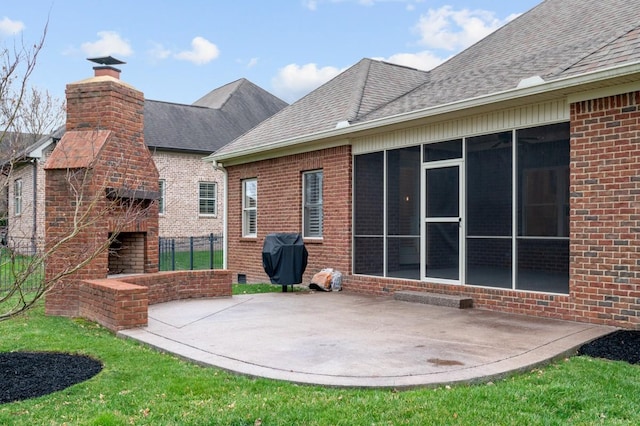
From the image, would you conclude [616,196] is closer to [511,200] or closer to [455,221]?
[511,200]

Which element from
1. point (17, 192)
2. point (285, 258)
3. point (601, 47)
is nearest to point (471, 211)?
point (601, 47)

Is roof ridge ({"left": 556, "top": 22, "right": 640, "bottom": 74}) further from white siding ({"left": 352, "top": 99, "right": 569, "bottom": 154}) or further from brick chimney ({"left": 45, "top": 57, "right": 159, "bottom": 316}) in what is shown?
brick chimney ({"left": 45, "top": 57, "right": 159, "bottom": 316})

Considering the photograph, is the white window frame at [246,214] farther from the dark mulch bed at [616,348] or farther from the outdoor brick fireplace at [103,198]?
the dark mulch bed at [616,348]

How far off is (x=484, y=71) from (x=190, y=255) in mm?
10679

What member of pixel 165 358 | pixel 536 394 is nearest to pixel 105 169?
pixel 165 358

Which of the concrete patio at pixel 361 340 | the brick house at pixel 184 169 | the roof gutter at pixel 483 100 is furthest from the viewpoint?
the brick house at pixel 184 169

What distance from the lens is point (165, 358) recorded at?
5598 millimetres

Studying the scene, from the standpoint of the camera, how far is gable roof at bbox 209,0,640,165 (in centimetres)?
834

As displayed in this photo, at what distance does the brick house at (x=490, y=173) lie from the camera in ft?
23.4

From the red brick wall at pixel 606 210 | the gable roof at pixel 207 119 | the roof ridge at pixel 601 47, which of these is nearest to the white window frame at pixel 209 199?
the gable roof at pixel 207 119

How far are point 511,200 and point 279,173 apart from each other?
643cm

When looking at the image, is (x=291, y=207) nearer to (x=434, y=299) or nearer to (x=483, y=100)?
(x=434, y=299)

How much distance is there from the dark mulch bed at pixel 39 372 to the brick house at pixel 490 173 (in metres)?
5.93

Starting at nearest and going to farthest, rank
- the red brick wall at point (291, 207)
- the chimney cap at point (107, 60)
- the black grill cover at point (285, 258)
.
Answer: the chimney cap at point (107, 60), the black grill cover at point (285, 258), the red brick wall at point (291, 207)
